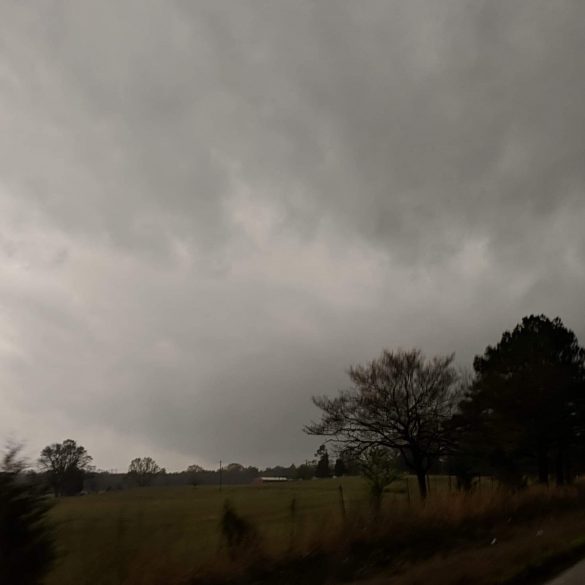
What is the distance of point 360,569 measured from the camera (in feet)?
36.1

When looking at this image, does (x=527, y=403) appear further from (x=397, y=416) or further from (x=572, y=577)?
(x=572, y=577)

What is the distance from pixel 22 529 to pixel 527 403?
3162cm

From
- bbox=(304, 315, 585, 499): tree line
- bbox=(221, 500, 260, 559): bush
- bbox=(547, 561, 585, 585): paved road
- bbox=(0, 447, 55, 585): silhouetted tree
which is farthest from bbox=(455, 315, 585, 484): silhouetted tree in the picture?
bbox=(0, 447, 55, 585): silhouetted tree

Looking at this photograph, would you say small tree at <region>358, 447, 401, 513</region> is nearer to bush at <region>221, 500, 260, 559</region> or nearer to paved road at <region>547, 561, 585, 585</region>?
bush at <region>221, 500, 260, 559</region>

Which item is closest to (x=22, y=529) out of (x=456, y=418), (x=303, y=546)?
(x=303, y=546)

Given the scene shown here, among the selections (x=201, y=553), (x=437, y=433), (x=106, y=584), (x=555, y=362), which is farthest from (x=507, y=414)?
(x=106, y=584)

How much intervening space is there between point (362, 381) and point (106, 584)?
2582cm

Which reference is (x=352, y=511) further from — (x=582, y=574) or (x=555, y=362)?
(x=555, y=362)

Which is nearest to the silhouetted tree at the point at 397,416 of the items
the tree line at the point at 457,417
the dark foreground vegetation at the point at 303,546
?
the tree line at the point at 457,417

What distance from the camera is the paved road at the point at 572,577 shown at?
→ 30.9ft

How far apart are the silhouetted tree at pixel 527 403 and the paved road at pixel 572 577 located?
65.0 feet

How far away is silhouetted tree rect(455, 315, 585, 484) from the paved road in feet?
65.0

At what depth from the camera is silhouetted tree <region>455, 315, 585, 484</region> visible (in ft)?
109

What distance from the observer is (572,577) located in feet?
32.3
